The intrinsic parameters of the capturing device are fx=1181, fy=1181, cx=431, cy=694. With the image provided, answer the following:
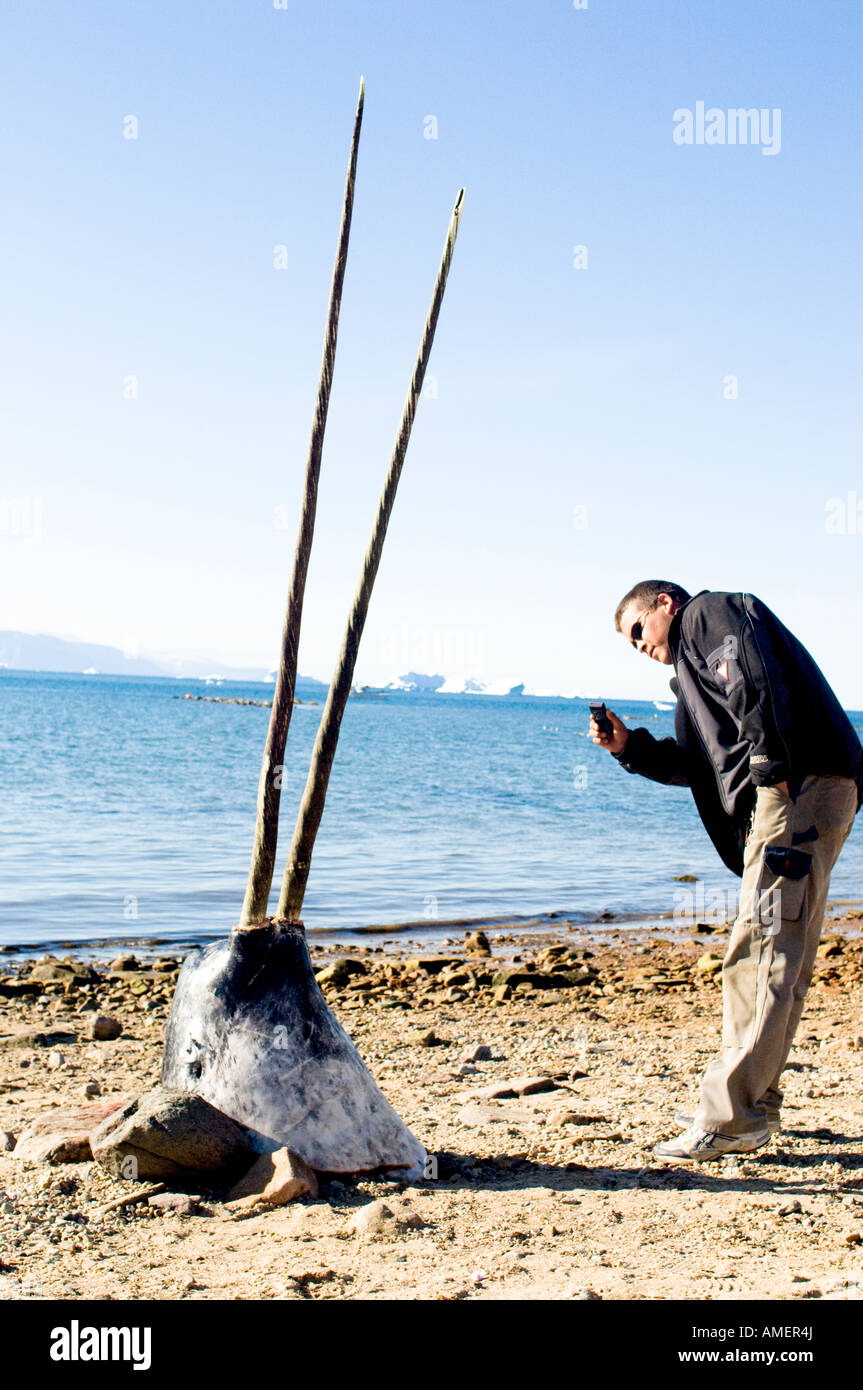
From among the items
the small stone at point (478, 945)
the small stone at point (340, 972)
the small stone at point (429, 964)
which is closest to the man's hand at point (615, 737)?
the small stone at point (340, 972)

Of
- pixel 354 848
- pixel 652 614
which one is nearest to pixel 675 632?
pixel 652 614

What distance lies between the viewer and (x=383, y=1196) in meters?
3.96

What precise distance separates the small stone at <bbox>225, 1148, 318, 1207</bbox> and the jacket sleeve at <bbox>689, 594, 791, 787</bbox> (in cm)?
202

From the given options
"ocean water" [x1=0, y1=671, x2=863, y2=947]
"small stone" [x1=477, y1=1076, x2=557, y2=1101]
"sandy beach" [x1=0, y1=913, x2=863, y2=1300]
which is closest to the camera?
"sandy beach" [x1=0, y1=913, x2=863, y2=1300]

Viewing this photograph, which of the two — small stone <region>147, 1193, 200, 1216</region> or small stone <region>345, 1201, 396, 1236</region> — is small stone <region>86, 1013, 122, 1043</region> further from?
small stone <region>345, 1201, 396, 1236</region>

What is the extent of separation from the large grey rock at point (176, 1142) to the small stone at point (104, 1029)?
10.9ft

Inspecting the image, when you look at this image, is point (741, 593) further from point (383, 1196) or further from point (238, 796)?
point (238, 796)

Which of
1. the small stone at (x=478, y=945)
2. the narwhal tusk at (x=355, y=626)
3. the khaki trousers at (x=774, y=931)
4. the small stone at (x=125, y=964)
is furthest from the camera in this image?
the small stone at (x=478, y=945)

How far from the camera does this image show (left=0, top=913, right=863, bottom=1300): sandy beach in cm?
318

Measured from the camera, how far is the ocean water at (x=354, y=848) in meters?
13.3

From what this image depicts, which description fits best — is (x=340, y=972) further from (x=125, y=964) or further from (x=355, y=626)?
(x=355, y=626)

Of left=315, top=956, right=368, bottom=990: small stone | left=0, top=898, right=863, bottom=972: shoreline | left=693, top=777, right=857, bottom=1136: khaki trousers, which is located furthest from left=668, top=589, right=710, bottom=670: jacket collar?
left=0, top=898, right=863, bottom=972: shoreline

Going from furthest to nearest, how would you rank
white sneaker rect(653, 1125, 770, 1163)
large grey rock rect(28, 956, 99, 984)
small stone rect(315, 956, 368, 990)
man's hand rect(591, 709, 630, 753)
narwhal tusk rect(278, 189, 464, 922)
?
1. small stone rect(315, 956, 368, 990)
2. large grey rock rect(28, 956, 99, 984)
3. man's hand rect(591, 709, 630, 753)
4. narwhal tusk rect(278, 189, 464, 922)
5. white sneaker rect(653, 1125, 770, 1163)

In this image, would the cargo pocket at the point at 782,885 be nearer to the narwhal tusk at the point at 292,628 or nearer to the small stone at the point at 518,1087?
the narwhal tusk at the point at 292,628
